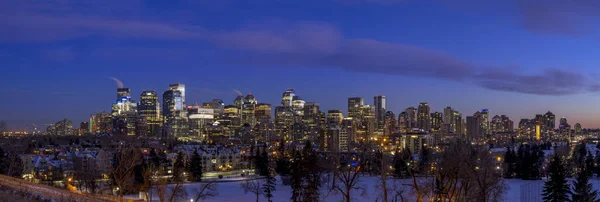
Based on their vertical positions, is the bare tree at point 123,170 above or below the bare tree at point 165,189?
above

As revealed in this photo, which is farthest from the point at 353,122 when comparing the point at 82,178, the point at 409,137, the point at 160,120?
the point at 82,178

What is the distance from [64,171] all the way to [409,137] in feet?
267

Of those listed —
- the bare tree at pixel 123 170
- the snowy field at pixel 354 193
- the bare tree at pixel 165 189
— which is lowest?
the snowy field at pixel 354 193

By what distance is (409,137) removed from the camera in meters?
121

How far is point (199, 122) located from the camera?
620 ft

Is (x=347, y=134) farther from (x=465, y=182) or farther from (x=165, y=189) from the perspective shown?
(x=465, y=182)

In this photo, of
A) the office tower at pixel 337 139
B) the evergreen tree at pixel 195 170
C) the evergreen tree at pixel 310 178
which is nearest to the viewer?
the evergreen tree at pixel 310 178

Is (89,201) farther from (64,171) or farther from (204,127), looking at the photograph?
(204,127)

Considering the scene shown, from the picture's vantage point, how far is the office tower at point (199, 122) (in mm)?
181250

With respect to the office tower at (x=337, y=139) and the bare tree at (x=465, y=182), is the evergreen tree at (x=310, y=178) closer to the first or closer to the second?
the bare tree at (x=465, y=182)

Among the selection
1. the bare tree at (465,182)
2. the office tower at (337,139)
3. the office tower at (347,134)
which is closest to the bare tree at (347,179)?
the bare tree at (465,182)

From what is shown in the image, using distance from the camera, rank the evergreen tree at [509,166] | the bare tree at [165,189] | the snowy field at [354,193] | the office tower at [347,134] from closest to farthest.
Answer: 1. the bare tree at [165,189]
2. the snowy field at [354,193]
3. the evergreen tree at [509,166]
4. the office tower at [347,134]

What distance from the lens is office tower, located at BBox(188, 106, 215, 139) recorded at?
181 m

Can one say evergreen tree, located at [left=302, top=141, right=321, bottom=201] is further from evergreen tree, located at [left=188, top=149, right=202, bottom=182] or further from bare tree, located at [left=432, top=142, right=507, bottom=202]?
evergreen tree, located at [left=188, top=149, right=202, bottom=182]
